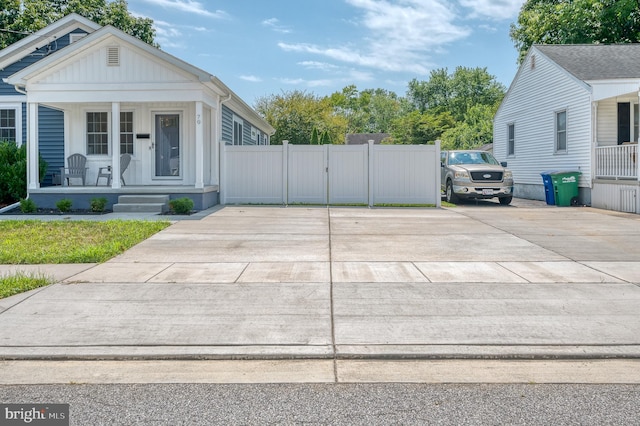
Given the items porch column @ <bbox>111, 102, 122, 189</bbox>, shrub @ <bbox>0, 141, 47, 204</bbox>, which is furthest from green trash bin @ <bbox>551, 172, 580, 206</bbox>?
shrub @ <bbox>0, 141, 47, 204</bbox>

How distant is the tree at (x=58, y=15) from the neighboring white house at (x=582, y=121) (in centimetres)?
2090

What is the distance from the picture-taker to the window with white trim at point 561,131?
19.8 meters

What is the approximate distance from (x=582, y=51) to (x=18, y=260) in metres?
20.6

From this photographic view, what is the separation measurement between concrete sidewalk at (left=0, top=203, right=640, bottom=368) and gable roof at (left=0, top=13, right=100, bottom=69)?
37.4ft

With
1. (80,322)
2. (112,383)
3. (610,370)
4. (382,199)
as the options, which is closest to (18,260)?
(80,322)

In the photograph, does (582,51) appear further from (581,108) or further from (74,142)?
(74,142)

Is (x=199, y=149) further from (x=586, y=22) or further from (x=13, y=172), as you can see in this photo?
(x=586, y=22)

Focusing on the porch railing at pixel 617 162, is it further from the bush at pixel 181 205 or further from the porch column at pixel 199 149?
the bush at pixel 181 205

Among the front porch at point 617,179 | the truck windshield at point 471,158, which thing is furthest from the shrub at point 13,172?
the front porch at point 617,179

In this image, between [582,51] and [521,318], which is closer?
[521,318]

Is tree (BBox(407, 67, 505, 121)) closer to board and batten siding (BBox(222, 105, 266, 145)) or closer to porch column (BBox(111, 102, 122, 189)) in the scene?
board and batten siding (BBox(222, 105, 266, 145))

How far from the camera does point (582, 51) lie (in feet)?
69.9

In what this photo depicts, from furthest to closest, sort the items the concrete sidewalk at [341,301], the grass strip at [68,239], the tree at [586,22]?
the tree at [586,22], the grass strip at [68,239], the concrete sidewalk at [341,301]

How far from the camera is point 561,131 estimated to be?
65.7ft
